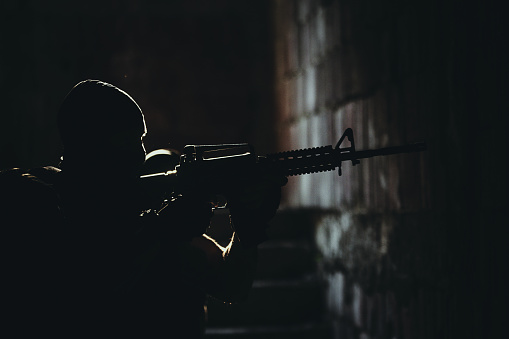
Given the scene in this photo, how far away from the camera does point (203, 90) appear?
696cm

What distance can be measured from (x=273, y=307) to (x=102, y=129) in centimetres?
265

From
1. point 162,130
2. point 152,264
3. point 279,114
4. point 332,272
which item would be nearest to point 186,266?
point 152,264

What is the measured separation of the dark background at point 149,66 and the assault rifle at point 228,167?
458 cm

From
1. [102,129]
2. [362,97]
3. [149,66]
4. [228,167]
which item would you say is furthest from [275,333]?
[149,66]

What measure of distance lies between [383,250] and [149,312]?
147cm

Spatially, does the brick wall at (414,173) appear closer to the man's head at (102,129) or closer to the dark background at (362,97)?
the dark background at (362,97)

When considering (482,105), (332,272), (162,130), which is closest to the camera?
(482,105)

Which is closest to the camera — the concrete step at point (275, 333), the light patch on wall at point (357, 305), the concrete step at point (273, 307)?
the light patch on wall at point (357, 305)

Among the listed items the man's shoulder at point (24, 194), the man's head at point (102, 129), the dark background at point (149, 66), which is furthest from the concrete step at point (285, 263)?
the man's shoulder at point (24, 194)

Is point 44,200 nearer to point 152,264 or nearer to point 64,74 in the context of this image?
point 152,264

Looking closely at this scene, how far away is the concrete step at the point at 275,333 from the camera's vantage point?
407 cm

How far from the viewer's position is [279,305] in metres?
4.32

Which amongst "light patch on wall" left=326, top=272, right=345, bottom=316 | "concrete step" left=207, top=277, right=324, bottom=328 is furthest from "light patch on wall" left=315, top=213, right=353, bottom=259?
"concrete step" left=207, top=277, right=324, bottom=328

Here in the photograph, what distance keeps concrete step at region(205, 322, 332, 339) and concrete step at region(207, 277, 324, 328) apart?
0.13 m
